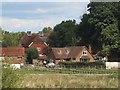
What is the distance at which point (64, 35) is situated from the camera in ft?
236

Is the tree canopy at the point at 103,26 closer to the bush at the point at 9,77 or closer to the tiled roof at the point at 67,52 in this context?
the tiled roof at the point at 67,52

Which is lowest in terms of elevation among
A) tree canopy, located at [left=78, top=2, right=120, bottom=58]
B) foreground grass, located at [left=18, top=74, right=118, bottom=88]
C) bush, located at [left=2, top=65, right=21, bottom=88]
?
foreground grass, located at [left=18, top=74, right=118, bottom=88]

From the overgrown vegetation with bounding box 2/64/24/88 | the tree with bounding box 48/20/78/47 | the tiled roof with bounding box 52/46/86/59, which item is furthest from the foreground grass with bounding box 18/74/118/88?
the tree with bounding box 48/20/78/47

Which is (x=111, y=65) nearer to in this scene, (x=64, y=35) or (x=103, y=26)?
(x=103, y=26)

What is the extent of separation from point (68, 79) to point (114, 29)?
19.2 metres

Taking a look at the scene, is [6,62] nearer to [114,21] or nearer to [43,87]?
[43,87]

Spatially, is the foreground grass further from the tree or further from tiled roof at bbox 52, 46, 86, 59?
the tree

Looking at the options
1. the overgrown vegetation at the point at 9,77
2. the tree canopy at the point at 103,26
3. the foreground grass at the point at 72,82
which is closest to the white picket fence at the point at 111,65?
the tree canopy at the point at 103,26

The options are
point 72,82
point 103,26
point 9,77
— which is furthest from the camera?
point 103,26

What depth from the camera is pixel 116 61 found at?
48031 millimetres

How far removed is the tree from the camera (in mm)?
70956

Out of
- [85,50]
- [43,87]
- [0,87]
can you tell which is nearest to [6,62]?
[0,87]

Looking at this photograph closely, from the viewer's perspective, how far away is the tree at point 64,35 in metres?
71.0

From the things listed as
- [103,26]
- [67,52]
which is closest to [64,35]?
[67,52]
